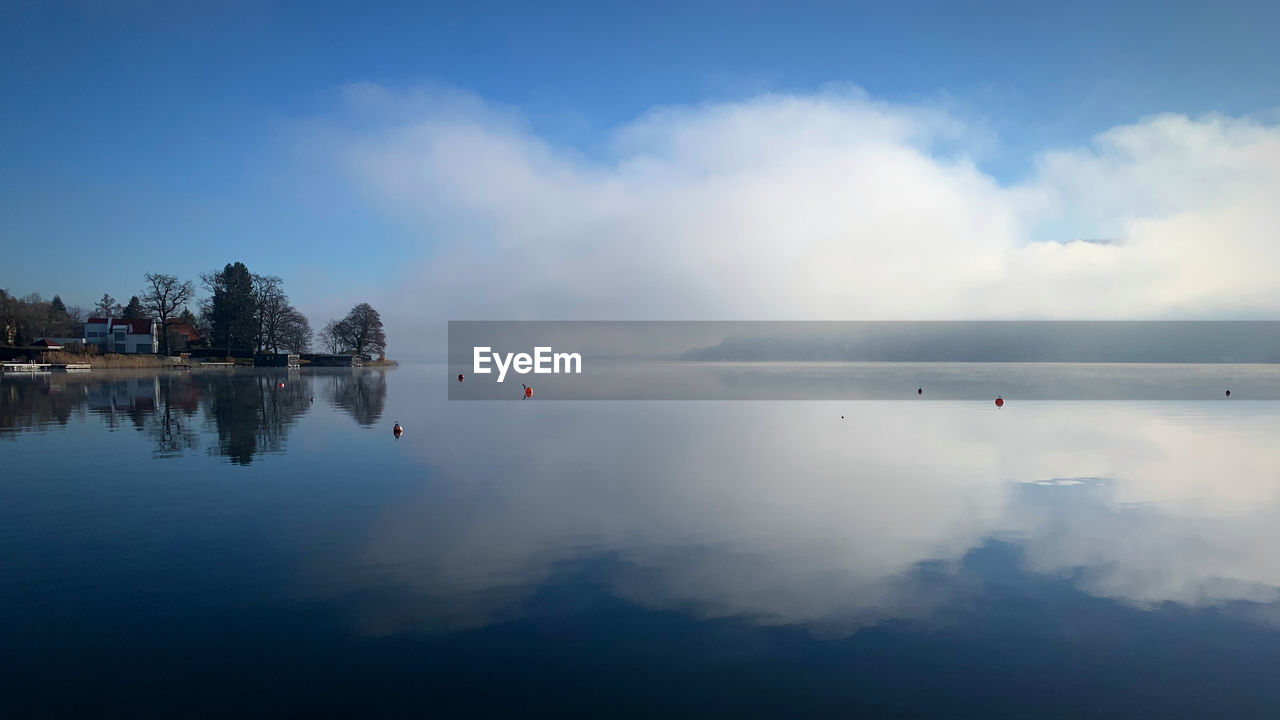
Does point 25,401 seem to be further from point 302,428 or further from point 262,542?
point 262,542

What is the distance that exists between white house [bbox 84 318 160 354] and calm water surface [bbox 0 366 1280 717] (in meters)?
133

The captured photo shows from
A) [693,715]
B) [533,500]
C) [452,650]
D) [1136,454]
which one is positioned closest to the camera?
[693,715]

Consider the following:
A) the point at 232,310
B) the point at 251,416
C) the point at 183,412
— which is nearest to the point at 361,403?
the point at 251,416

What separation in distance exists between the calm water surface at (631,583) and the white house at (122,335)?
133 metres

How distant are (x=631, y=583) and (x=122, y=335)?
160937 mm

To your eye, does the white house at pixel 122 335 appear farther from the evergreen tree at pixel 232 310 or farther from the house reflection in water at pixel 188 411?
the house reflection in water at pixel 188 411

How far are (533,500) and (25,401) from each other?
152 ft

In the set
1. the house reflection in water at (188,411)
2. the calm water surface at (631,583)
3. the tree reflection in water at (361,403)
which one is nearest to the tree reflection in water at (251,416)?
the house reflection in water at (188,411)

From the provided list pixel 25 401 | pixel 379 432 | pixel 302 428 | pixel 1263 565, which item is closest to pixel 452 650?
pixel 1263 565

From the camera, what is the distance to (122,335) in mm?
131875

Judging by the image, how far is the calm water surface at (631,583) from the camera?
7617 millimetres

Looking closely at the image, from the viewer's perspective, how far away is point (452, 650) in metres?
8.39

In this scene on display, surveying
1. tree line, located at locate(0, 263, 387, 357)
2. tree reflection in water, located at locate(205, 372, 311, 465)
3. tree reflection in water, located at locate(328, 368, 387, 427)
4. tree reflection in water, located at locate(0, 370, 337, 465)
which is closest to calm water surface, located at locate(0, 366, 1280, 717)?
tree reflection in water, located at locate(205, 372, 311, 465)

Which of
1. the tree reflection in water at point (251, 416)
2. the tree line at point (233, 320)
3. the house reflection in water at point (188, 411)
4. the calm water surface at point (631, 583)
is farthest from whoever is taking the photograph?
the tree line at point (233, 320)
